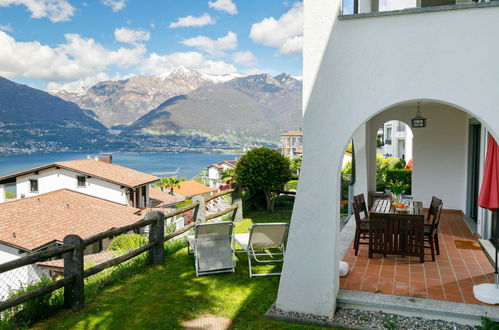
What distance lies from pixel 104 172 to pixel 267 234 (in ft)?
124

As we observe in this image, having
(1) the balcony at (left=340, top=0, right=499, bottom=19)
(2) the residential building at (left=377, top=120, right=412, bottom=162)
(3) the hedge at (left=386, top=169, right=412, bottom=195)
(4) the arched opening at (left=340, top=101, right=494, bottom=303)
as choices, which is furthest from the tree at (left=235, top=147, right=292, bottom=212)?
(2) the residential building at (left=377, top=120, right=412, bottom=162)

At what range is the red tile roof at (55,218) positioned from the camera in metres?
25.7

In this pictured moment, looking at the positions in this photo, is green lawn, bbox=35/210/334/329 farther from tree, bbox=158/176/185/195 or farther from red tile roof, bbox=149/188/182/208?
tree, bbox=158/176/185/195

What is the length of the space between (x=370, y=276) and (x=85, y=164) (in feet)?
137

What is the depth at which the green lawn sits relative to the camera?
14.5 feet

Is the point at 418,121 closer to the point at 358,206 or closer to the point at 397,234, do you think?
the point at 358,206

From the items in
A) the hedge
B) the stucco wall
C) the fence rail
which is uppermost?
the fence rail

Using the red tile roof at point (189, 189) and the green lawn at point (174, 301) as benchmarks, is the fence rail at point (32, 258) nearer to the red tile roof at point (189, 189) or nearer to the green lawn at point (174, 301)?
the green lawn at point (174, 301)

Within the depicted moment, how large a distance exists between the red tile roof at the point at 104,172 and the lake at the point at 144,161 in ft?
313

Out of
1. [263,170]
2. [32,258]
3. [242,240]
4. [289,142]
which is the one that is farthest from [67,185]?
[289,142]

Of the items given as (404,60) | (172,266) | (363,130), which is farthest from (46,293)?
(363,130)

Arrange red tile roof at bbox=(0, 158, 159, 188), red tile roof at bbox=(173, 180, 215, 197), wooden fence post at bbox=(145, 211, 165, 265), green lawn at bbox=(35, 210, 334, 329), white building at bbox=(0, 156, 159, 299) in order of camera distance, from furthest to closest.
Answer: red tile roof at bbox=(173, 180, 215, 197), red tile roof at bbox=(0, 158, 159, 188), white building at bbox=(0, 156, 159, 299), wooden fence post at bbox=(145, 211, 165, 265), green lawn at bbox=(35, 210, 334, 329)

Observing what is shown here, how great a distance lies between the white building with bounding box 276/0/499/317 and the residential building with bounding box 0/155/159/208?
36.4 meters

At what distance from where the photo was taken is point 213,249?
617 cm
